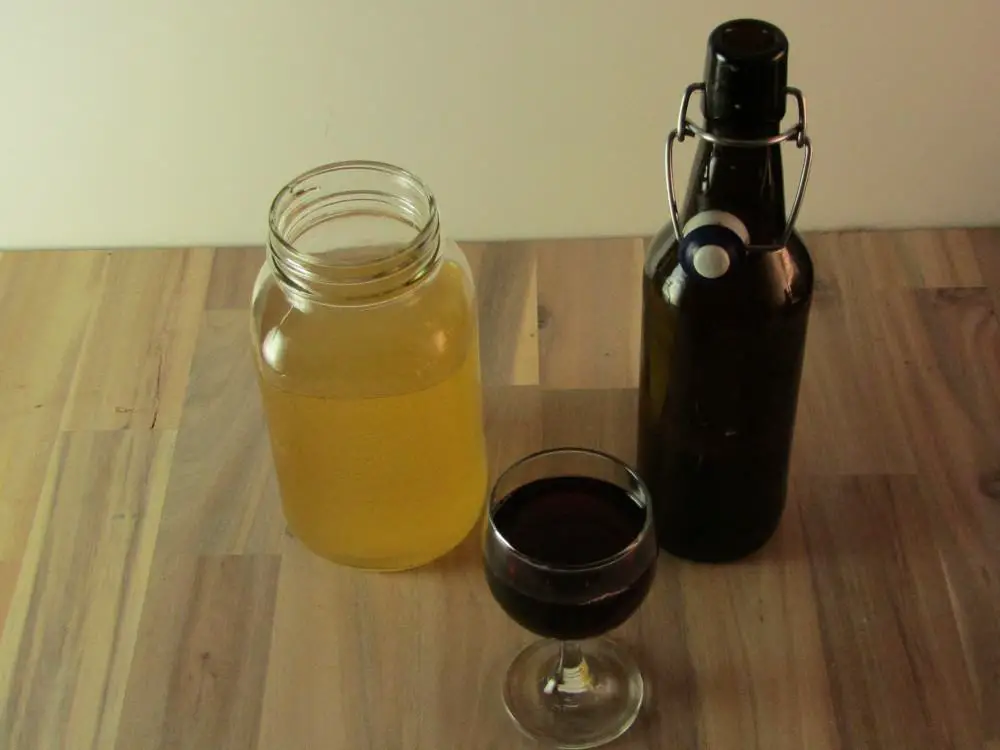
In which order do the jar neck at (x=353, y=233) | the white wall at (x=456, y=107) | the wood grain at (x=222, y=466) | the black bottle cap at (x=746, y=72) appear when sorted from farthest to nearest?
the white wall at (x=456, y=107) → the wood grain at (x=222, y=466) → the jar neck at (x=353, y=233) → the black bottle cap at (x=746, y=72)

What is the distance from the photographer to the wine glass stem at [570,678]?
739 millimetres

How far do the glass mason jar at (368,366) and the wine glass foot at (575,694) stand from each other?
10 cm

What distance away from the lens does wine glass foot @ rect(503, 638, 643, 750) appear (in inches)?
28.2

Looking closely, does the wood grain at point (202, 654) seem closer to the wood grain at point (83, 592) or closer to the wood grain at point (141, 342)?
the wood grain at point (83, 592)

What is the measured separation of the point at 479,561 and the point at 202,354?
29cm

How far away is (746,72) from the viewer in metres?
0.60

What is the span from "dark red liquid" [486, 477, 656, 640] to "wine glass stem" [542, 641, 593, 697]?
0.25ft

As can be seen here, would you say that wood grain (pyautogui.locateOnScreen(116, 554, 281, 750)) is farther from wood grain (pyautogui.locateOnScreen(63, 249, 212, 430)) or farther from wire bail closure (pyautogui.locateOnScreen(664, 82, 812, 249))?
wire bail closure (pyautogui.locateOnScreen(664, 82, 812, 249))

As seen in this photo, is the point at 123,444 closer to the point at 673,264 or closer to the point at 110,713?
the point at 110,713

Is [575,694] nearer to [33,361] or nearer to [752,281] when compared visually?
[752,281]

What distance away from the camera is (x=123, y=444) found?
89 centimetres

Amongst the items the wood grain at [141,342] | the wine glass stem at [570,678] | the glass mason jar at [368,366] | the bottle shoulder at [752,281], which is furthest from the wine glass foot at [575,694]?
the wood grain at [141,342]

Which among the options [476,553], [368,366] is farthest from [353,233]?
[476,553]

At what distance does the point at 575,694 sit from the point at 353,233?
318 mm
